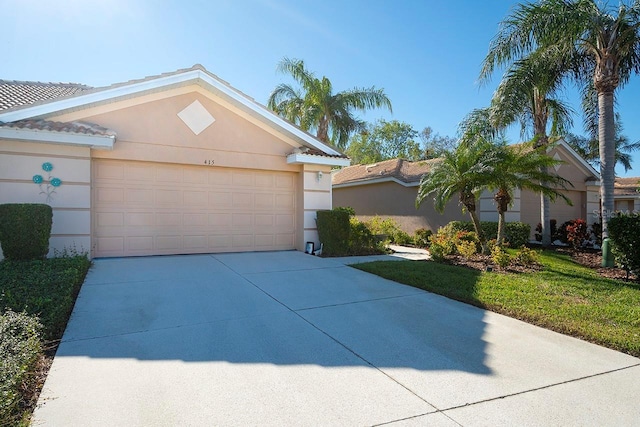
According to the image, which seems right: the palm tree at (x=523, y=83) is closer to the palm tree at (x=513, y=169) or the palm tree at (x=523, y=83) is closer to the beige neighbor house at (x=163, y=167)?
the palm tree at (x=513, y=169)

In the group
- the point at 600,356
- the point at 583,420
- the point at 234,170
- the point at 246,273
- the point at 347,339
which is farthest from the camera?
the point at 234,170

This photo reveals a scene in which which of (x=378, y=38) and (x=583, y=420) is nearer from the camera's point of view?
(x=583, y=420)

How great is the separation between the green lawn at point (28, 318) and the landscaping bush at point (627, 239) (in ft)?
33.6

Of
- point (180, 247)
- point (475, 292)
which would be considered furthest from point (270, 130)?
point (475, 292)

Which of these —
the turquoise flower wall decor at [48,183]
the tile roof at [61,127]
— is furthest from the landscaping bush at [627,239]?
the turquoise flower wall decor at [48,183]

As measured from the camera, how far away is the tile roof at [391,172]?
58.0ft

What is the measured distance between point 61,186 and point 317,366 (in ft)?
26.5

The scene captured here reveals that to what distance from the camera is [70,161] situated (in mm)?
8859

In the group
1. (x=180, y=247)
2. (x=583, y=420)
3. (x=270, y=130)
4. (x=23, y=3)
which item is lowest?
(x=583, y=420)

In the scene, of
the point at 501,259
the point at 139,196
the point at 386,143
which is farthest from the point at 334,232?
the point at 386,143

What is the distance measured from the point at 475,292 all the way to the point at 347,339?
3.27 metres

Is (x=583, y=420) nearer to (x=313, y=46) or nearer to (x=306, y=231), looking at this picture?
(x=306, y=231)

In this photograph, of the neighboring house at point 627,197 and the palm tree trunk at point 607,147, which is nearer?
the palm tree trunk at point 607,147

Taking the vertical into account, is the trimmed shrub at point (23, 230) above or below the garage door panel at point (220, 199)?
below
